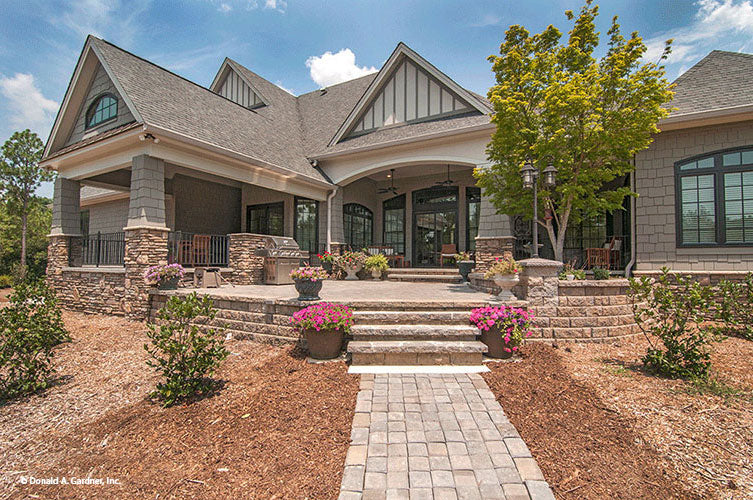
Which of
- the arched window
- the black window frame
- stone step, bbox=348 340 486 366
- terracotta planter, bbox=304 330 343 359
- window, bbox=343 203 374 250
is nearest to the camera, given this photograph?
stone step, bbox=348 340 486 366

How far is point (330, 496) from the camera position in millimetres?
2160

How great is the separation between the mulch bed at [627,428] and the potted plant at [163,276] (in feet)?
23.0

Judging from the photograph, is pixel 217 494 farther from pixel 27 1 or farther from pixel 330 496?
pixel 27 1

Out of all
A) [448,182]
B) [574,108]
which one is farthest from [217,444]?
[448,182]

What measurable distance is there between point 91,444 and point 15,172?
23.1 m

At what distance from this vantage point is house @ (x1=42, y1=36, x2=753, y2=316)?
756 cm

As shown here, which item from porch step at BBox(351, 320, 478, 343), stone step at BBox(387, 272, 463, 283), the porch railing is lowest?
porch step at BBox(351, 320, 478, 343)

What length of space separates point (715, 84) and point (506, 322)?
8.60m

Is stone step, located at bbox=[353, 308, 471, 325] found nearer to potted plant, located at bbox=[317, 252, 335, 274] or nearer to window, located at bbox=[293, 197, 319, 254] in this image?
potted plant, located at bbox=[317, 252, 335, 274]

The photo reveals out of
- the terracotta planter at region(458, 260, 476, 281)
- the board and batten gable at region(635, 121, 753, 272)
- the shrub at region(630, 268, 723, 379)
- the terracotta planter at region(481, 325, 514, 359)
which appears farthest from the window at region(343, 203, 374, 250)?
the shrub at region(630, 268, 723, 379)

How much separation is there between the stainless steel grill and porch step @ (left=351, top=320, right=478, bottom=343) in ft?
16.3

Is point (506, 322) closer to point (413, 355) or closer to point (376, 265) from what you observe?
point (413, 355)

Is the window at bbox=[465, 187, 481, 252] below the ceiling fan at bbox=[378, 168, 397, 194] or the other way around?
below

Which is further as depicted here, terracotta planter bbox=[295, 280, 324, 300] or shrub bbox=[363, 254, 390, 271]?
shrub bbox=[363, 254, 390, 271]
